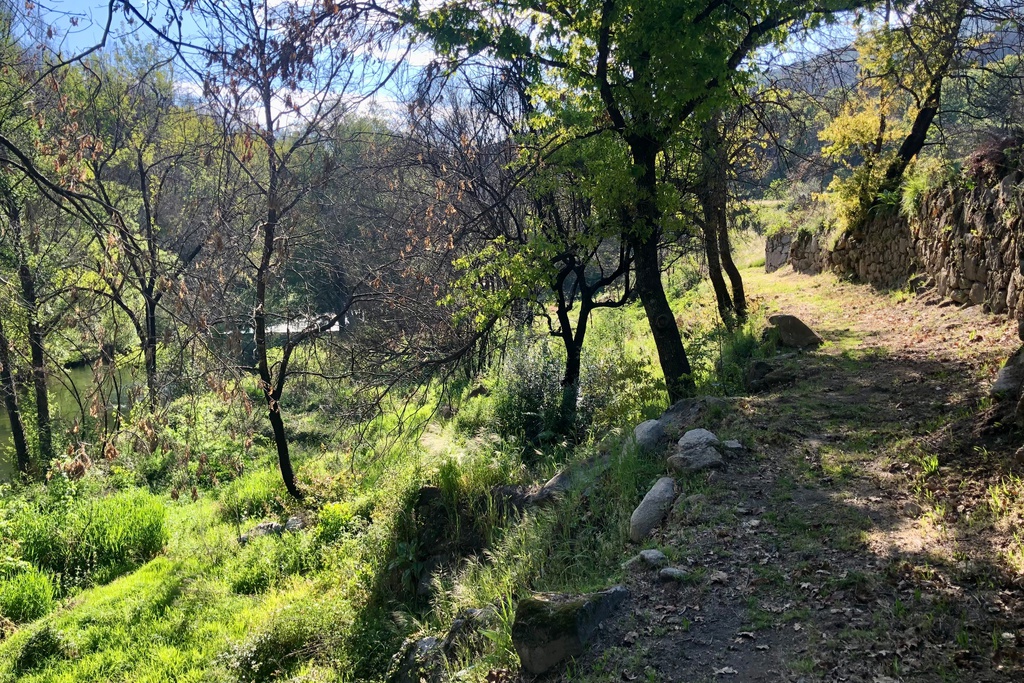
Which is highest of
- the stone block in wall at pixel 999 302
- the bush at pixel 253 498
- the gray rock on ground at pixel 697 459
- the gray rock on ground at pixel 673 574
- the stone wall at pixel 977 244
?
the stone wall at pixel 977 244

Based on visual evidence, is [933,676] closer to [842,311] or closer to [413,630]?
[413,630]

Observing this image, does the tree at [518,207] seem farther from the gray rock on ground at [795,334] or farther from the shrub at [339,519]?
the shrub at [339,519]

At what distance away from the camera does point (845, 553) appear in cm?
422

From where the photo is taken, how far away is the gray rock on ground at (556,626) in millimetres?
4000

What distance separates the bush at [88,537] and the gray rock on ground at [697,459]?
803 centimetres

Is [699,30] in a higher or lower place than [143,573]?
higher

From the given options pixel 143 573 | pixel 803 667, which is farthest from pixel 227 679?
pixel 803 667

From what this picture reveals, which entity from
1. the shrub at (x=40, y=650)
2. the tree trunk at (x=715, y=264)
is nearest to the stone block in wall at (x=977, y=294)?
the tree trunk at (x=715, y=264)

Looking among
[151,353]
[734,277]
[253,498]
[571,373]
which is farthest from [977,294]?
[253,498]

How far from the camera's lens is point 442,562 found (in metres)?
7.32

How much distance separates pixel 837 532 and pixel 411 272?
20.9ft

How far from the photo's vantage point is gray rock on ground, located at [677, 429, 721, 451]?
→ 599 centimetres

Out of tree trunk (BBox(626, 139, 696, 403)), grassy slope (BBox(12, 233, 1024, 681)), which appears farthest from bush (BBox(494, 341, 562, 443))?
tree trunk (BBox(626, 139, 696, 403))

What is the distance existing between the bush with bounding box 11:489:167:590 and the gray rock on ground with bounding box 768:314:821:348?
9.76 m
